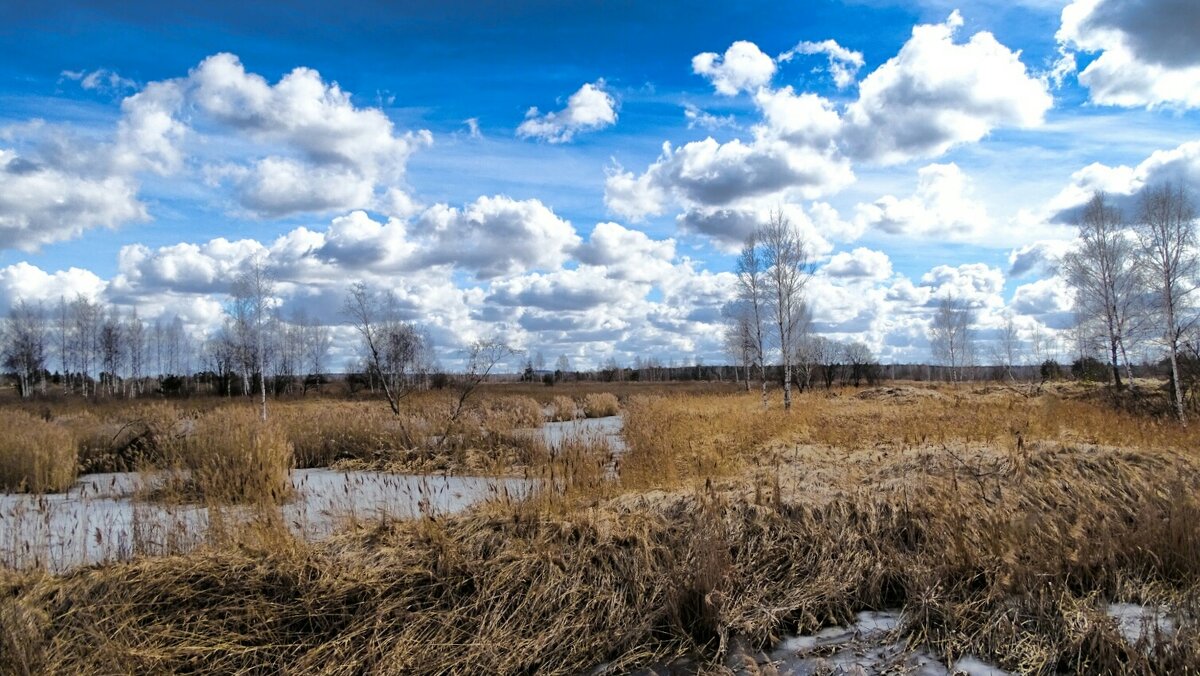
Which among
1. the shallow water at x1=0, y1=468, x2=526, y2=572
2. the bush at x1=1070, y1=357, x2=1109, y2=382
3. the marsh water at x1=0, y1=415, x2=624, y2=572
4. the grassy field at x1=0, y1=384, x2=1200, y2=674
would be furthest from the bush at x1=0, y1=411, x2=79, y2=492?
the bush at x1=1070, y1=357, x2=1109, y2=382

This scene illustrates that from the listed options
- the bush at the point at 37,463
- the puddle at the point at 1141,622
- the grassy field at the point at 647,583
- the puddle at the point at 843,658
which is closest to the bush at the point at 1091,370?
the grassy field at the point at 647,583

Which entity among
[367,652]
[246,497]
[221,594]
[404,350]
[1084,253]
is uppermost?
[1084,253]

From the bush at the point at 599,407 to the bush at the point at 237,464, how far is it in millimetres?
17842

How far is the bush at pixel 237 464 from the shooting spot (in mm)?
7289

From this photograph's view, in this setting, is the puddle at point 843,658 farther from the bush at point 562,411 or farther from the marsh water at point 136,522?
the bush at point 562,411

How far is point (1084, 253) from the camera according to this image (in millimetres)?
32719

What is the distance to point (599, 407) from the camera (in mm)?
28891

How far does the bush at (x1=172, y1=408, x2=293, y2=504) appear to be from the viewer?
729 cm

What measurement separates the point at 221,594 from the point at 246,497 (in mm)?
1919

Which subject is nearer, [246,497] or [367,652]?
[367,652]

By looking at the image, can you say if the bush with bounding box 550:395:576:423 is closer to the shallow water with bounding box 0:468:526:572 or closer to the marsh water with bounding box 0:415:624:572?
the marsh water with bounding box 0:415:624:572

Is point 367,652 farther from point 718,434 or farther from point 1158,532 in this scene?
point 718,434

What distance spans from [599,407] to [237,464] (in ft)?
69.6

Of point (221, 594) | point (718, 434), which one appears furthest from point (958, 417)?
point (221, 594)
